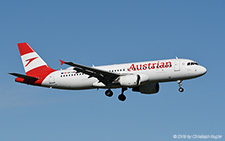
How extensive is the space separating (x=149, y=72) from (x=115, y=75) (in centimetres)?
411

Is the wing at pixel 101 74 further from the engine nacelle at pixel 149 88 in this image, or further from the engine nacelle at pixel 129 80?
the engine nacelle at pixel 149 88

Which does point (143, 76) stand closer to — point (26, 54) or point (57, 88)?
point (57, 88)

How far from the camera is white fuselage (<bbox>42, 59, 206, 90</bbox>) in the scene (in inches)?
1866

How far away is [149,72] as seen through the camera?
157 ft

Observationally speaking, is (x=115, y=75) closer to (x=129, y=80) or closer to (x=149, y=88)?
(x=129, y=80)

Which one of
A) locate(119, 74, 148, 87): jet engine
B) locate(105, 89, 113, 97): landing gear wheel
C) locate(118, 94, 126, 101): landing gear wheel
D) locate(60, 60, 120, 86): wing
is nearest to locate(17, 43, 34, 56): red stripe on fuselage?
locate(60, 60, 120, 86): wing

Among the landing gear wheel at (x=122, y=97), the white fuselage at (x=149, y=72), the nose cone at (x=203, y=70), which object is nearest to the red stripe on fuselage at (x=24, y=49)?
the white fuselage at (x=149, y=72)

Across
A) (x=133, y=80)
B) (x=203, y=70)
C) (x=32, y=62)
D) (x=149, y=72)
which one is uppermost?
(x=32, y=62)

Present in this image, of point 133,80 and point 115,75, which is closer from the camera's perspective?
point 133,80

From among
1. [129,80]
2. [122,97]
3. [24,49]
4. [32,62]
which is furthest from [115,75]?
[24,49]

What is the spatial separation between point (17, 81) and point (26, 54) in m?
5.31

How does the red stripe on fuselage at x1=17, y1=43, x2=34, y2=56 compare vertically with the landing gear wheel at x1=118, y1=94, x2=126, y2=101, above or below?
above

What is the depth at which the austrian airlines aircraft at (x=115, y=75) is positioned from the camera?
47.4 meters

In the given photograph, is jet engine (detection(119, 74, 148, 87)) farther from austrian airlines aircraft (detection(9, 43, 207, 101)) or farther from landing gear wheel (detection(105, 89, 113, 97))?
landing gear wheel (detection(105, 89, 113, 97))
